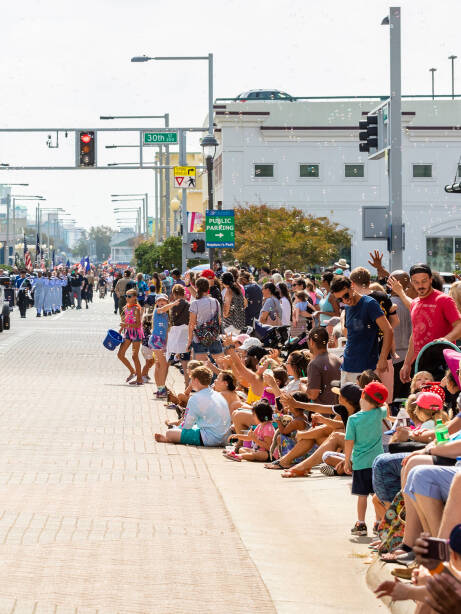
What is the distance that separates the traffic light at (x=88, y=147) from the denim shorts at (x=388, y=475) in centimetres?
3218

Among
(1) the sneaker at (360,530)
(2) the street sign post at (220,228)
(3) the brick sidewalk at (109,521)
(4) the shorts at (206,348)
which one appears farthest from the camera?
(2) the street sign post at (220,228)

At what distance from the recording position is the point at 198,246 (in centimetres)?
3109

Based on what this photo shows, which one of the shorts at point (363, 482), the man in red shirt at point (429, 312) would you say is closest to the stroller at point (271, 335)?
the man in red shirt at point (429, 312)

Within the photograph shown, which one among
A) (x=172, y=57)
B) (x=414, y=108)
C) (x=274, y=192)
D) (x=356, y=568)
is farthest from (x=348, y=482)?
(x=414, y=108)

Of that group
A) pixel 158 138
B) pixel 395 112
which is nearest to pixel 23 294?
pixel 158 138

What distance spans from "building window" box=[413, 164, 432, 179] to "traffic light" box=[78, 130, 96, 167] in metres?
33.9

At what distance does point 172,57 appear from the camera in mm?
36219

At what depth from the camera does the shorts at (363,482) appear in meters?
8.60

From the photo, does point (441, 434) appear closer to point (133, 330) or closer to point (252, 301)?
point (133, 330)

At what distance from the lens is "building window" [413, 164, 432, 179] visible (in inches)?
2712

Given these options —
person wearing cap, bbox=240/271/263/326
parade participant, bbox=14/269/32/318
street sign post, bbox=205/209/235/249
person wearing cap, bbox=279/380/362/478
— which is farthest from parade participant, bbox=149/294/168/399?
parade participant, bbox=14/269/32/318

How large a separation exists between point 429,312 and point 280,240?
40992 mm

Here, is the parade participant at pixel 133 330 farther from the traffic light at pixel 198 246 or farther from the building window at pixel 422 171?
the building window at pixel 422 171

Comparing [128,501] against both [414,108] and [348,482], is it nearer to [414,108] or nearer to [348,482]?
[348,482]
